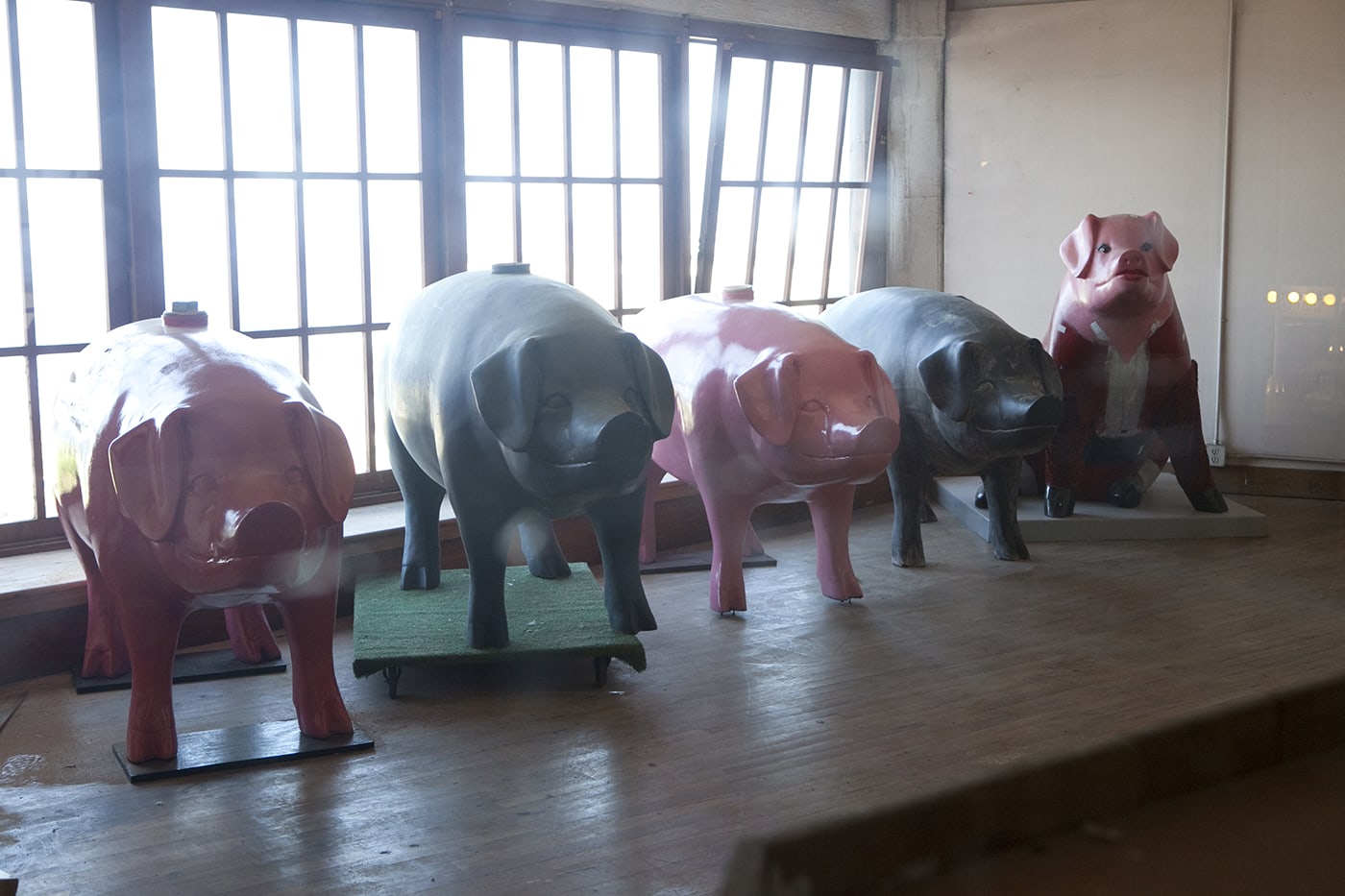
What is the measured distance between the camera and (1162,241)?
5188 mm

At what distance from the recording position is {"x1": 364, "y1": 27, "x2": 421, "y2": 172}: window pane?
470cm

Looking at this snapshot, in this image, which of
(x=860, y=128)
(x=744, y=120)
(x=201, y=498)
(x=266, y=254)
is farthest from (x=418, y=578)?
(x=860, y=128)

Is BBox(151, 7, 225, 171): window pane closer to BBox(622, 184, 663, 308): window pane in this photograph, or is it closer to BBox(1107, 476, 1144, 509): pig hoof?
BBox(622, 184, 663, 308): window pane

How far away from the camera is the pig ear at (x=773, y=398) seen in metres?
3.89

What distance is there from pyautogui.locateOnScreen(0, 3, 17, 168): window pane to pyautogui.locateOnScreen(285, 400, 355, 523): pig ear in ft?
5.61

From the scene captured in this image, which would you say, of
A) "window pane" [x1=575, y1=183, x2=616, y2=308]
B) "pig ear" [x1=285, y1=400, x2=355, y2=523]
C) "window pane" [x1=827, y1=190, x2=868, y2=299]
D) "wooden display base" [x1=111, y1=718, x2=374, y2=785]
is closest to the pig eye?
"pig ear" [x1=285, y1=400, x2=355, y2=523]

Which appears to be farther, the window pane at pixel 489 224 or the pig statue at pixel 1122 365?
the pig statue at pixel 1122 365

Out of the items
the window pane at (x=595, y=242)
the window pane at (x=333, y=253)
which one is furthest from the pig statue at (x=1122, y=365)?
the window pane at (x=333, y=253)

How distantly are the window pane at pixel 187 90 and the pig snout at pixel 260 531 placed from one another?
200cm

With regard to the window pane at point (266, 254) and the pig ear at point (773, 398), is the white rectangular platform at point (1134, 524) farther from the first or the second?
the window pane at point (266, 254)

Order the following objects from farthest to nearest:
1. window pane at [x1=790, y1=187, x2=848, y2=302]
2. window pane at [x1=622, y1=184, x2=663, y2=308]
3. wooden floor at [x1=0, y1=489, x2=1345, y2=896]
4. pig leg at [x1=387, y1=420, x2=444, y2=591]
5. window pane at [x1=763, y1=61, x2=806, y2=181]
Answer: window pane at [x1=790, y1=187, x2=848, y2=302] < window pane at [x1=763, y1=61, x2=806, y2=181] < window pane at [x1=622, y1=184, x2=663, y2=308] < pig leg at [x1=387, y1=420, x2=444, y2=591] < wooden floor at [x1=0, y1=489, x2=1345, y2=896]

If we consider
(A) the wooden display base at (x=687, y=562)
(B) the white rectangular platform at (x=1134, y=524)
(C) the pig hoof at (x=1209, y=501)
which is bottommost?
(A) the wooden display base at (x=687, y=562)

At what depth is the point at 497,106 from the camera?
5043 mm

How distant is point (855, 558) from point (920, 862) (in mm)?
Result: 4442
